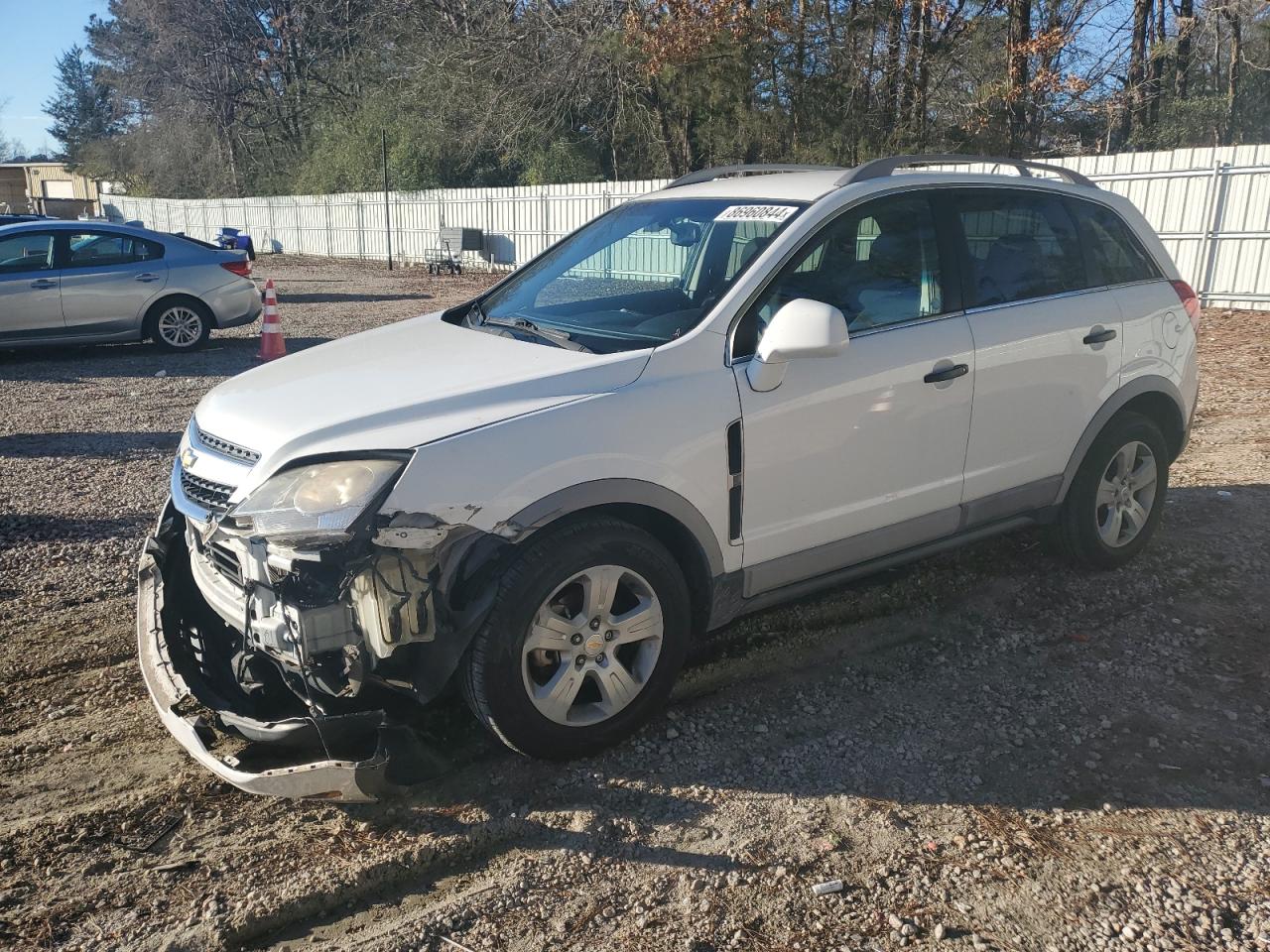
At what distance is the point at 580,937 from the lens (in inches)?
106

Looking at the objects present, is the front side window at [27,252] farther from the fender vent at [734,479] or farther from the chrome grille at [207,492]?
the fender vent at [734,479]

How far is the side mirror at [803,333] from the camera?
3416 mm

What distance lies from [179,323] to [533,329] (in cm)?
984

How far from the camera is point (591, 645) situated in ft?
11.0

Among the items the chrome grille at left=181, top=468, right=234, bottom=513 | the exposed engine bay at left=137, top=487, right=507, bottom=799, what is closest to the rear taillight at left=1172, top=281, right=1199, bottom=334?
the exposed engine bay at left=137, top=487, right=507, bottom=799

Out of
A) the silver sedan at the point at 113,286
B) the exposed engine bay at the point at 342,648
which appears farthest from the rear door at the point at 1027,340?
the silver sedan at the point at 113,286

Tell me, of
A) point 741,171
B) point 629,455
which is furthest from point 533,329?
point 741,171

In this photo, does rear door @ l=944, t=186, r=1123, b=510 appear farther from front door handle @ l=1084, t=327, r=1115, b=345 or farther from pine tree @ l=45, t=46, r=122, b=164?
pine tree @ l=45, t=46, r=122, b=164

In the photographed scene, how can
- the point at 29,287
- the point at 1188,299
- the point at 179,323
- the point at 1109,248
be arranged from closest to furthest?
the point at 1109,248, the point at 1188,299, the point at 29,287, the point at 179,323

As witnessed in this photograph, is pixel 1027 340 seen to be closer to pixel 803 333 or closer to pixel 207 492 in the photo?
pixel 803 333

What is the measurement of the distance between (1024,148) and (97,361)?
58.3ft

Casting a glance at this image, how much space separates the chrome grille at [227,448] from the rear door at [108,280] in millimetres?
9375

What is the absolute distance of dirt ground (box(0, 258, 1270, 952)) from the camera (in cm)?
275

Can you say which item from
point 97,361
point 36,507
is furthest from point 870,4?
point 36,507
